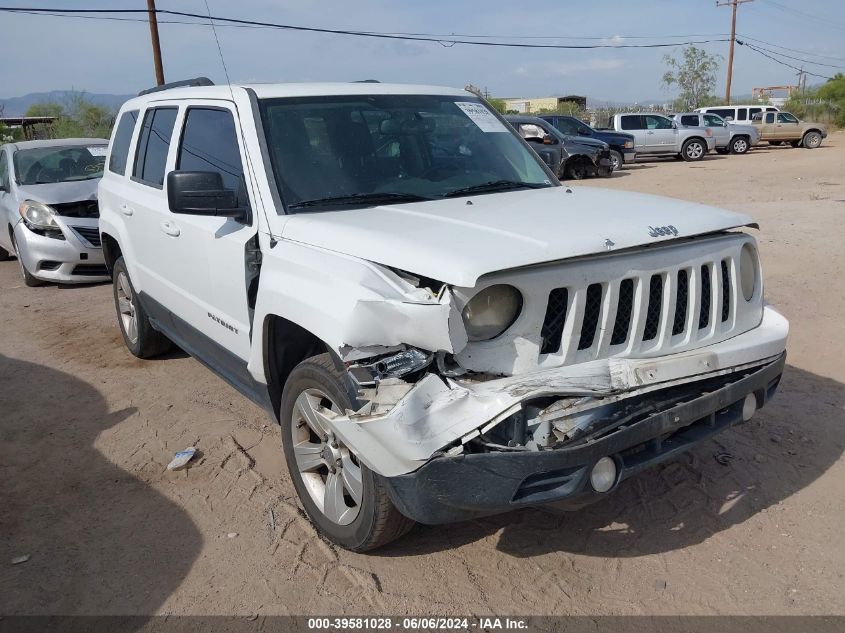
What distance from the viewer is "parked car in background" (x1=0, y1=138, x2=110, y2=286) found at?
9.02 m

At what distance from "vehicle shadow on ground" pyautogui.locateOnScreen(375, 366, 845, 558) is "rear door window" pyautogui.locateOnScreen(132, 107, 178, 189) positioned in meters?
2.92

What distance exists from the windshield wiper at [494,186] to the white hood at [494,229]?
0.13m

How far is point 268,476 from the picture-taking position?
409cm

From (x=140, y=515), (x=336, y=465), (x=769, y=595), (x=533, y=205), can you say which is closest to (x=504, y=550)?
(x=336, y=465)

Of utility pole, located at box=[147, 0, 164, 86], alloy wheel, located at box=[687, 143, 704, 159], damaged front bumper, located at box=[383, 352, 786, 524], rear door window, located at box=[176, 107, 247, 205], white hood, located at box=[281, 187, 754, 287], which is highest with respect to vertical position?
utility pole, located at box=[147, 0, 164, 86]

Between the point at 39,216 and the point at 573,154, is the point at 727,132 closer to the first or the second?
the point at 573,154

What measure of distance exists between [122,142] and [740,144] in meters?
27.5

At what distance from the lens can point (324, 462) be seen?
11.0 ft

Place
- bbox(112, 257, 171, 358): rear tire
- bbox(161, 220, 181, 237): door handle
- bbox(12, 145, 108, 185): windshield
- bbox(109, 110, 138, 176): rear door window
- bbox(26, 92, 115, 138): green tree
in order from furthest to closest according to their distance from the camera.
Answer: bbox(26, 92, 115, 138): green tree, bbox(12, 145, 108, 185): windshield, bbox(112, 257, 171, 358): rear tire, bbox(109, 110, 138, 176): rear door window, bbox(161, 220, 181, 237): door handle

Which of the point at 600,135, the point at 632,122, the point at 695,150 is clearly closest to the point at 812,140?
the point at 695,150


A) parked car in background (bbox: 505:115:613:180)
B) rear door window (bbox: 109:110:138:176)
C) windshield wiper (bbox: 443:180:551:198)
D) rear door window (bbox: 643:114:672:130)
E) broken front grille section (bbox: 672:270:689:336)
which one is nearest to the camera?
broken front grille section (bbox: 672:270:689:336)

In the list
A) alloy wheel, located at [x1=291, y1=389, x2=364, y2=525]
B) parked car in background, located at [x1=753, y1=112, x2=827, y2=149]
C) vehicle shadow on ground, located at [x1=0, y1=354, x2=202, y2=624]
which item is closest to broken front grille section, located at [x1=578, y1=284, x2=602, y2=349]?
alloy wheel, located at [x1=291, y1=389, x2=364, y2=525]

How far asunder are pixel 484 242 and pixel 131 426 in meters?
3.11

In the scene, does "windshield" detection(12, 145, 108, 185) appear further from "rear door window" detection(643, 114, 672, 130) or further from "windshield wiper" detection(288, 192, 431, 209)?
"rear door window" detection(643, 114, 672, 130)
